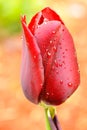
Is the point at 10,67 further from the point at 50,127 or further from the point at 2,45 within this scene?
the point at 50,127

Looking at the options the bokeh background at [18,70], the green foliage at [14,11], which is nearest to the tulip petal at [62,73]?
the bokeh background at [18,70]

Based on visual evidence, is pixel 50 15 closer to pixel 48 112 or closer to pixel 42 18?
pixel 42 18

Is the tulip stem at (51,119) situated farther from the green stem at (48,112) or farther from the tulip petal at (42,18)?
the tulip petal at (42,18)

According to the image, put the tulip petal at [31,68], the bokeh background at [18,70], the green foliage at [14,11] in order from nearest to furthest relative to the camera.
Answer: the tulip petal at [31,68] → the bokeh background at [18,70] → the green foliage at [14,11]

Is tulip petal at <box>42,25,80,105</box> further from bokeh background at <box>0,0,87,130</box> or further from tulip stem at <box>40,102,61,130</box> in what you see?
bokeh background at <box>0,0,87,130</box>

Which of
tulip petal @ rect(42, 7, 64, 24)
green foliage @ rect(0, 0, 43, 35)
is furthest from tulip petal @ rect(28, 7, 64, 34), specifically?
green foliage @ rect(0, 0, 43, 35)

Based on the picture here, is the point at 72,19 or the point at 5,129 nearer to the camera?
the point at 5,129

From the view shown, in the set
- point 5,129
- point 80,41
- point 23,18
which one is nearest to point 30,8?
point 80,41
